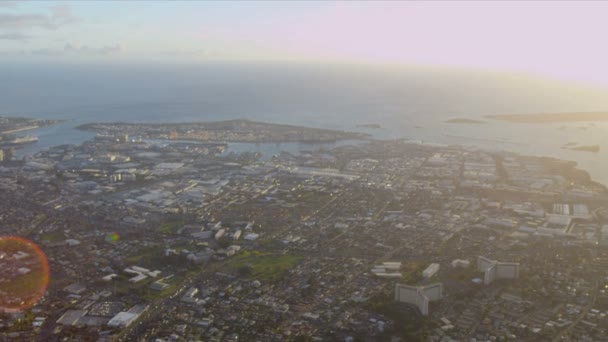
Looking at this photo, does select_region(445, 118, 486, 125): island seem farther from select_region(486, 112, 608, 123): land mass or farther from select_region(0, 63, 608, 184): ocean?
select_region(486, 112, 608, 123): land mass

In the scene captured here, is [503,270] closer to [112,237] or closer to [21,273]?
[112,237]

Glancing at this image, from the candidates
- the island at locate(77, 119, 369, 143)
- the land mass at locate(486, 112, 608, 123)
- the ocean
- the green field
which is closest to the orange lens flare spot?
the green field

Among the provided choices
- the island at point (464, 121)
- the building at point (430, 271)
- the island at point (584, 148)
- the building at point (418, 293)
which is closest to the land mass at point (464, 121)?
the island at point (464, 121)

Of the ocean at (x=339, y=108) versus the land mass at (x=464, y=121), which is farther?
the land mass at (x=464, y=121)

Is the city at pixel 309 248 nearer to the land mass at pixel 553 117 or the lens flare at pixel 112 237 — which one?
the lens flare at pixel 112 237

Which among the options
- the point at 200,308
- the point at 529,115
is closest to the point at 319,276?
the point at 200,308

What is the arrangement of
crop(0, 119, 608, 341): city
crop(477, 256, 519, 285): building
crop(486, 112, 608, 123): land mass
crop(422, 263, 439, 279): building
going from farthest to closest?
crop(486, 112, 608, 123): land mass → crop(422, 263, 439, 279): building → crop(477, 256, 519, 285): building → crop(0, 119, 608, 341): city
